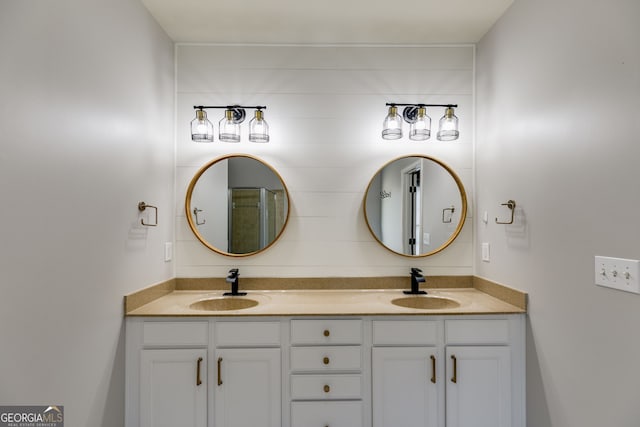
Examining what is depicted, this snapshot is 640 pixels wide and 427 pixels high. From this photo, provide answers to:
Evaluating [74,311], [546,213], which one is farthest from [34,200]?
[546,213]

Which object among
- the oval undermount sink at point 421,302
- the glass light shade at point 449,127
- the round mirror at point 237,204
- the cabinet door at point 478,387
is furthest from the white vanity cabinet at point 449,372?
the glass light shade at point 449,127

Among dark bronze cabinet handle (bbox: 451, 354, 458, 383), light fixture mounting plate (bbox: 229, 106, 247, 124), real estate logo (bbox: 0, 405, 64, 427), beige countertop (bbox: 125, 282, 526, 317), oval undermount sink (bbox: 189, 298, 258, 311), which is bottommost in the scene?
dark bronze cabinet handle (bbox: 451, 354, 458, 383)

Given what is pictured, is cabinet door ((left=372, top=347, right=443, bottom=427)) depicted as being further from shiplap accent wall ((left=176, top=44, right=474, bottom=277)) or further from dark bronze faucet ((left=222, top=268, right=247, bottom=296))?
dark bronze faucet ((left=222, top=268, right=247, bottom=296))

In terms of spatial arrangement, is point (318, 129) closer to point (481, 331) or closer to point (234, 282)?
point (234, 282)

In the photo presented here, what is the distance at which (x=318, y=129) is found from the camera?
92.0 inches

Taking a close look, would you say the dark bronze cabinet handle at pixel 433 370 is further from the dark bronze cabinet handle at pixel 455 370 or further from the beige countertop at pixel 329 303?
the beige countertop at pixel 329 303

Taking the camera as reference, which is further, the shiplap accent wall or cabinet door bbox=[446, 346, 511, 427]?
the shiplap accent wall

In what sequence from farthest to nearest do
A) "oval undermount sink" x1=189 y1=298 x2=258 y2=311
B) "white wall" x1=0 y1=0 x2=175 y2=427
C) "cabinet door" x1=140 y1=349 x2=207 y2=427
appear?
"oval undermount sink" x1=189 y1=298 x2=258 y2=311, "cabinet door" x1=140 y1=349 x2=207 y2=427, "white wall" x1=0 y1=0 x2=175 y2=427

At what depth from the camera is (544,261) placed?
1.61 metres

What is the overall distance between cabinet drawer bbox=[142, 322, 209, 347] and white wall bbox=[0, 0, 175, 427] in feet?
0.43

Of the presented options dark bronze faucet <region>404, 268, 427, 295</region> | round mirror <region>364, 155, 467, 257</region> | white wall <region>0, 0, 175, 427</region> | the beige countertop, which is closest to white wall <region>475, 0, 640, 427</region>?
the beige countertop

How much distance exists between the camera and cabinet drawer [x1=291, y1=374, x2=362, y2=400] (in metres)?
1.74

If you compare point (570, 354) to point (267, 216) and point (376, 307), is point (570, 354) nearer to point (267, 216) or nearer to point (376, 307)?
point (376, 307)

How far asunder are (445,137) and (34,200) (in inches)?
83.6
